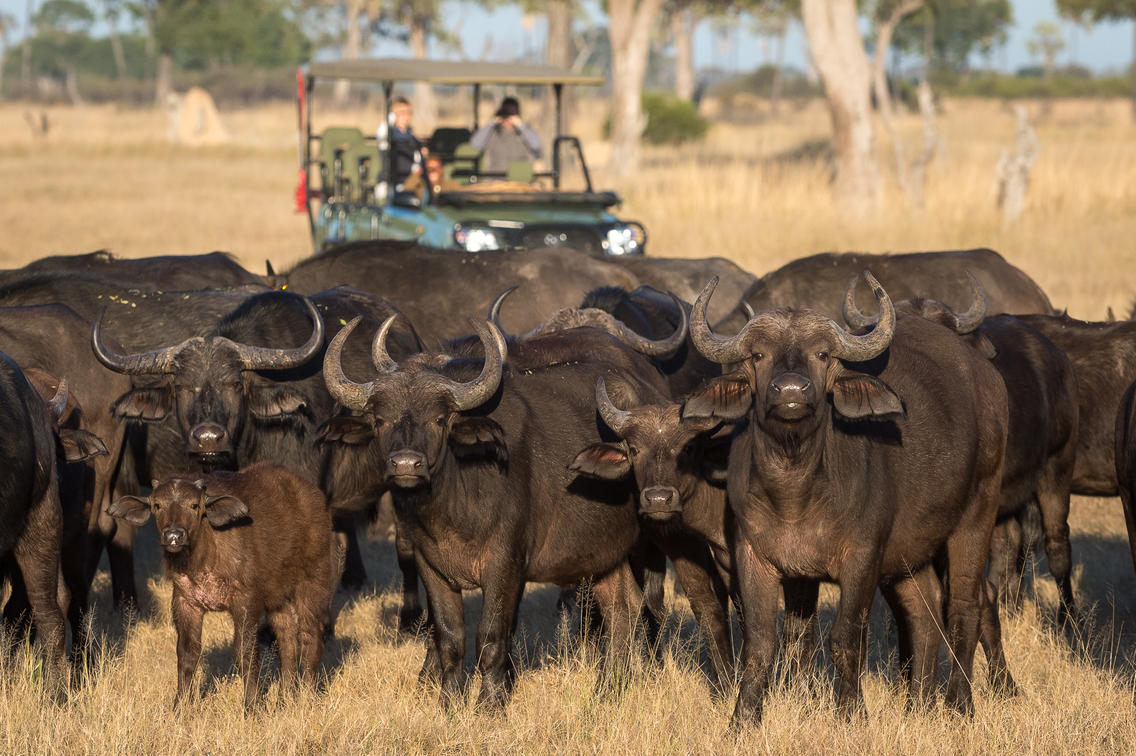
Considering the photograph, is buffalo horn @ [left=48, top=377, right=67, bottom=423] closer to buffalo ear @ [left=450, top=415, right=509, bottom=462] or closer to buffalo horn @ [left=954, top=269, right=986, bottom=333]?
buffalo ear @ [left=450, top=415, right=509, bottom=462]

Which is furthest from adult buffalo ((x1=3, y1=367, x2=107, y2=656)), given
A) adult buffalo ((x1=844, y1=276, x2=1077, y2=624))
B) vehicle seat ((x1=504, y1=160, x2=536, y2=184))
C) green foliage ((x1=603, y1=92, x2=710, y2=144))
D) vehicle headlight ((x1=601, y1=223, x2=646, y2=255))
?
green foliage ((x1=603, y1=92, x2=710, y2=144))

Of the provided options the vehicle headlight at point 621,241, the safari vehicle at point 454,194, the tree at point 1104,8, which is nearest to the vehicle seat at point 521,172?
the safari vehicle at point 454,194

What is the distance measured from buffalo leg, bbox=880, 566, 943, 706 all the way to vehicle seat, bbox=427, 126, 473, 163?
424 inches

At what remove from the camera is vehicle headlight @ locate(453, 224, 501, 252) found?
43.6 ft

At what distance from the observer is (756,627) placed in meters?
6.00

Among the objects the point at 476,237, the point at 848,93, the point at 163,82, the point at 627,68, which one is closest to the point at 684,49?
the point at 163,82

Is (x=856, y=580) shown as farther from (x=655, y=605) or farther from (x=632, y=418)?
(x=655, y=605)

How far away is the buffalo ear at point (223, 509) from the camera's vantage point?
6.25 metres

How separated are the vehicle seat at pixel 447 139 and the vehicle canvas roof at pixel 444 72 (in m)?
0.66

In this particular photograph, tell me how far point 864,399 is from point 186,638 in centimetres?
310

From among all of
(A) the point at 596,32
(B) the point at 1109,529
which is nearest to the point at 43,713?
(B) the point at 1109,529

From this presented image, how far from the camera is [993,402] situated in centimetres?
671

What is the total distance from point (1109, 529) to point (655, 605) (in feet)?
13.4

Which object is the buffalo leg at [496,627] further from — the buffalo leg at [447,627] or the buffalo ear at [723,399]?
the buffalo ear at [723,399]
